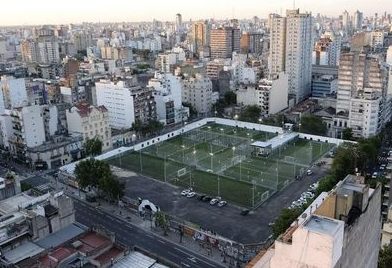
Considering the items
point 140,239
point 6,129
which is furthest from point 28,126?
point 140,239

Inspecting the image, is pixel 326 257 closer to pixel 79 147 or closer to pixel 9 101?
pixel 79 147

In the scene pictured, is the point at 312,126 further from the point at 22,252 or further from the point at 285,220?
the point at 22,252

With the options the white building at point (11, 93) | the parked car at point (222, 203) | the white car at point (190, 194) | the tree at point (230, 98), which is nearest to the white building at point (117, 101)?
the white building at point (11, 93)

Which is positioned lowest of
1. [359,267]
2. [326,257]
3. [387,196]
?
[387,196]

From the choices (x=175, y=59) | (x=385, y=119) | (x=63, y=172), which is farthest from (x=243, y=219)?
(x=175, y=59)

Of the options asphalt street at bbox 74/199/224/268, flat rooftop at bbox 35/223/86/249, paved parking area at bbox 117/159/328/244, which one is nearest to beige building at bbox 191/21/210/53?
paved parking area at bbox 117/159/328/244

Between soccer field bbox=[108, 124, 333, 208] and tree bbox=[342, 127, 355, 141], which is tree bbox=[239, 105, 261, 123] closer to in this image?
soccer field bbox=[108, 124, 333, 208]
